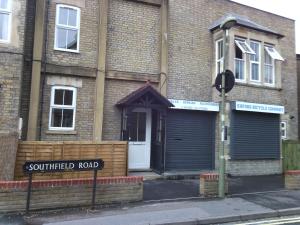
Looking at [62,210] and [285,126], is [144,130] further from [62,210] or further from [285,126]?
[285,126]

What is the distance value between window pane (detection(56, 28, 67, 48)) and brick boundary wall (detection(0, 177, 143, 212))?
6.32 metres

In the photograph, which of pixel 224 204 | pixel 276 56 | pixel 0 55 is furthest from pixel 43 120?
pixel 276 56

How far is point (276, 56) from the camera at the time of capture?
51.5ft

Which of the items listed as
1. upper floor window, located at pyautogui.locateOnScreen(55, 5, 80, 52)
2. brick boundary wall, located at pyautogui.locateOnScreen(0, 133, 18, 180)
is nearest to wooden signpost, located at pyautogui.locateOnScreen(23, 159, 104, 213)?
brick boundary wall, located at pyautogui.locateOnScreen(0, 133, 18, 180)

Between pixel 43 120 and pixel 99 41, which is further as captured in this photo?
pixel 99 41

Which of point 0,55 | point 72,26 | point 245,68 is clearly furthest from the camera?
point 245,68

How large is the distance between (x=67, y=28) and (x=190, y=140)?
6.88 m

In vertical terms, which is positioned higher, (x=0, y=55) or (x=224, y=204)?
(x=0, y=55)

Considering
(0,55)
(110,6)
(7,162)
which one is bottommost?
(7,162)

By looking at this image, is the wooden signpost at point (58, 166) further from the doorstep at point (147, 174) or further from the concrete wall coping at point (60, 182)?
the doorstep at point (147, 174)

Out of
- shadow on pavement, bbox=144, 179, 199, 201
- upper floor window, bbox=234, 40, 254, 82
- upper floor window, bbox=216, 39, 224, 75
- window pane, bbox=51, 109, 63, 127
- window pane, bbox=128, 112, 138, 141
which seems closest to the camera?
shadow on pavement, bbox=144, 179, 199, 201

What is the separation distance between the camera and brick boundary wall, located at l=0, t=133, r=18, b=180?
8.93 m

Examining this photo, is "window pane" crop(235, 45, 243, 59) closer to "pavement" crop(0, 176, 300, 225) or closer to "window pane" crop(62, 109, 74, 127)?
"pavement" crop(0, 176, 300, 225)

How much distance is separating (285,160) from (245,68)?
4.93 meters
